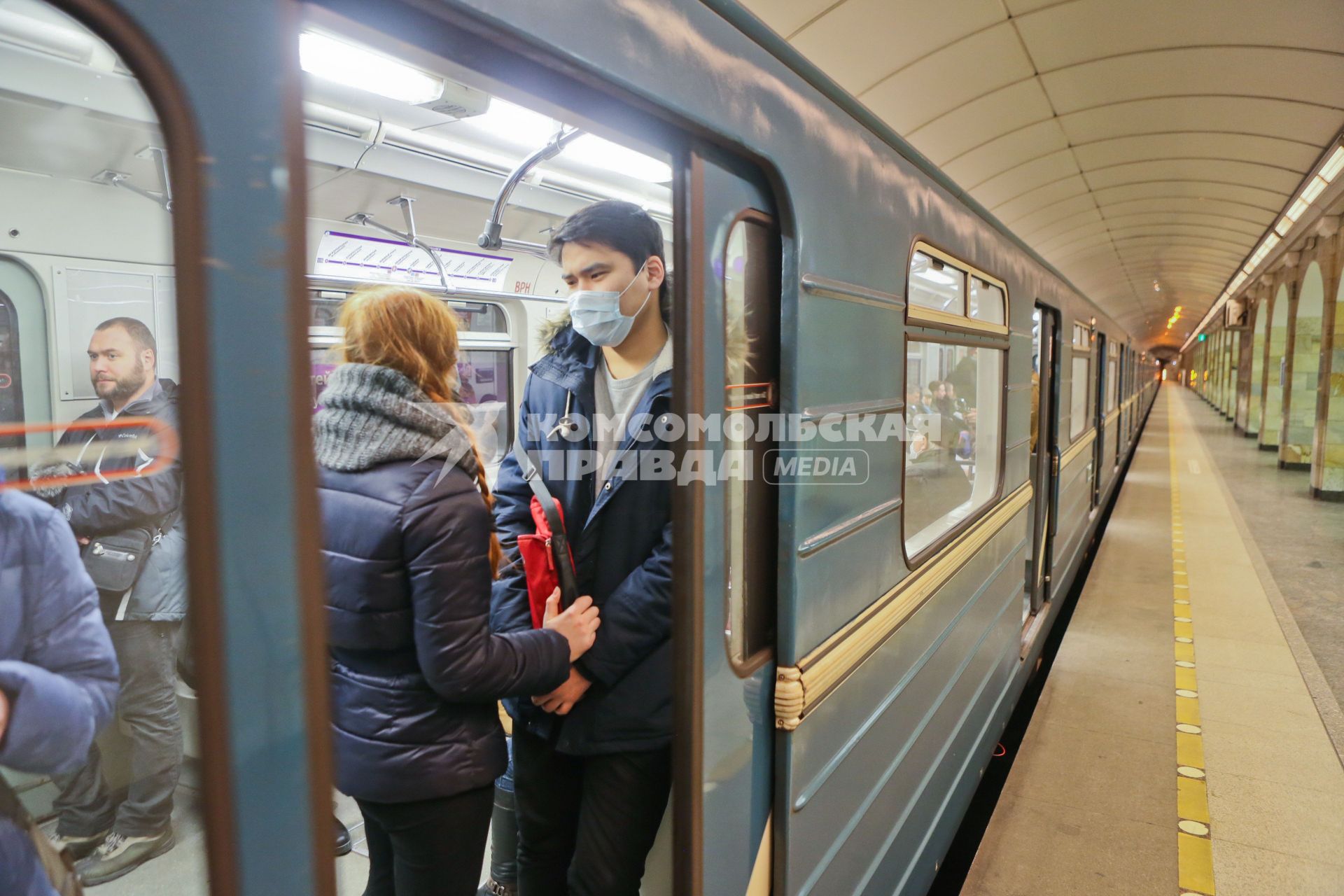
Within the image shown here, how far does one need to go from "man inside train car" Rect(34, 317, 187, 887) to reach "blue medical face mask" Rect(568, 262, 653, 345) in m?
0.94

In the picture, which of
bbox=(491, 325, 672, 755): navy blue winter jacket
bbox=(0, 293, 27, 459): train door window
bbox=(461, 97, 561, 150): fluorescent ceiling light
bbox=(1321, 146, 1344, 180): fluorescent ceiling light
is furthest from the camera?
bbox=(1321, 146, 1344, 180): fluorescent ceiling light

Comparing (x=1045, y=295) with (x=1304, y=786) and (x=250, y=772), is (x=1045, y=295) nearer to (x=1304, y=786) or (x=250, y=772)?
(x=1304, y=786)

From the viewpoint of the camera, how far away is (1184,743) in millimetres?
4125

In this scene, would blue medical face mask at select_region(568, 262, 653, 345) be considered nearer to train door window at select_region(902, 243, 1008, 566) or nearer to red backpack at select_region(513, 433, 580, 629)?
red backpack at select_region(513, 433, 580, 629)

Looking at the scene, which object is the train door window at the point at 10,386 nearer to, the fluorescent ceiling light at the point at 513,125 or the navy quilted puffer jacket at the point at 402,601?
the navy quilted puffer jacket at the point at 402,601

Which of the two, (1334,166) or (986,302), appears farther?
(1334,166)

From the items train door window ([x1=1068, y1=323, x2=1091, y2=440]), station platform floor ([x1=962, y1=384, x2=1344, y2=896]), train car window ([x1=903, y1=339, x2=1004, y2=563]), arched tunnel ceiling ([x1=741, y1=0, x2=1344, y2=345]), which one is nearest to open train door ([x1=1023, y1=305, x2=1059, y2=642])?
station platform floor ([x1=962, y1=384, x2=1344, y2=896])

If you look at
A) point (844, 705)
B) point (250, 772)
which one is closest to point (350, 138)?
point (844, 705)

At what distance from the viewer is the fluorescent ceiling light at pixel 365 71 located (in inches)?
113

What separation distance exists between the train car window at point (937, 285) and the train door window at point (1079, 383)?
359 cm

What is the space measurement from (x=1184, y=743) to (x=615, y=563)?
387 cm

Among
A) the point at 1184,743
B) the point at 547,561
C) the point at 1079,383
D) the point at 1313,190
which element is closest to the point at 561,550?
the point at 547,561

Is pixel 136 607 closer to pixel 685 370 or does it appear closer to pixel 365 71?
pixel 685 370

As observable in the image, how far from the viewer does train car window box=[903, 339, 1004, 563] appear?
2.69 metres
